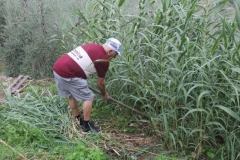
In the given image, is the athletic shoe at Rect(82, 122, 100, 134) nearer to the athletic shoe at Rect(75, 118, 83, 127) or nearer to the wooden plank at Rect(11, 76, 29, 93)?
the athletic shoe at Rect(75, 118, 83, 127)

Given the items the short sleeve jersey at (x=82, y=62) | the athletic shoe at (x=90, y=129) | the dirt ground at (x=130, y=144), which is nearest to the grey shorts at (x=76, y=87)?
the short sleeve jersey at (x=82, y=62)

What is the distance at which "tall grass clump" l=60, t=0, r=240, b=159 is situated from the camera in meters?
3.41

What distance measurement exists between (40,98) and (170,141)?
2.28 m

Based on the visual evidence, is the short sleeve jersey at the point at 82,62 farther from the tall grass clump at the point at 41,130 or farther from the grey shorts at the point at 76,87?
the tall grass clump at the point at 41,130

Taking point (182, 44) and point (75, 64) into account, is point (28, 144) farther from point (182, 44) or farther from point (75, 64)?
point (182, 44)

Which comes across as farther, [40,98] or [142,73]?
[40,98]

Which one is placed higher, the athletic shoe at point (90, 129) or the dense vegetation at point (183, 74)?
the dense vegetation at point (183, 74)

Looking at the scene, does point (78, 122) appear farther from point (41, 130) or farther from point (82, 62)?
point (82, 62)

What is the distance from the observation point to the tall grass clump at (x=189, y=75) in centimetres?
341

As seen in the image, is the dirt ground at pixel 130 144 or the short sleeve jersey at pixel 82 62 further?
the short sleeve jersey at pixel 82 62

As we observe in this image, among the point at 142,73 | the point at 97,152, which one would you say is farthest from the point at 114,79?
the point at 97,152

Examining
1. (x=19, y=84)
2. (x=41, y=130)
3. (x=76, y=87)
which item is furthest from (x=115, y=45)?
(x=19, y=84)

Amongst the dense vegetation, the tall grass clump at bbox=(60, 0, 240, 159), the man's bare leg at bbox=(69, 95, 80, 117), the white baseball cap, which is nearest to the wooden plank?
the dense vegetation

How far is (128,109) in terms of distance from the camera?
4832 millimetres
